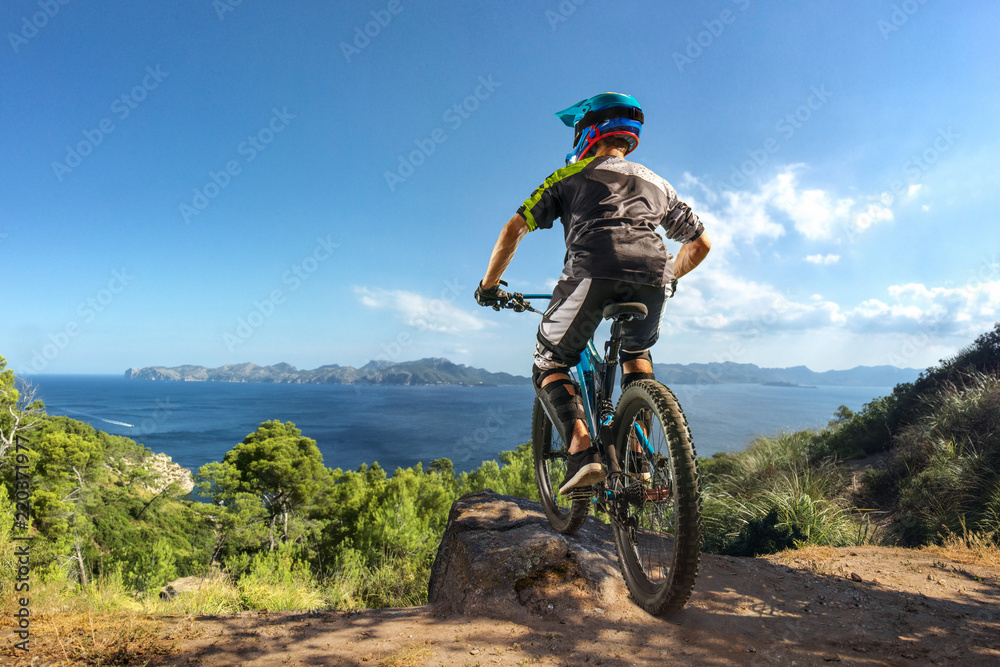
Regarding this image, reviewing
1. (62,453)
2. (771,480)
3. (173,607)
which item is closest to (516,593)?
(173,607)

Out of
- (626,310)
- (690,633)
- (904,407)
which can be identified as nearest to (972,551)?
(690,633)

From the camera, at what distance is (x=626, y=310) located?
247cm

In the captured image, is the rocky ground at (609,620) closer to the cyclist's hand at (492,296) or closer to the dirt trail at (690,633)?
the dirt trail at (690,633)

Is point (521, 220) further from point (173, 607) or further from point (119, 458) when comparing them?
point (119, 458)

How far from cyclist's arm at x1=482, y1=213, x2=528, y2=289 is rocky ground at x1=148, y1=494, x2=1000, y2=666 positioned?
2.32 metres

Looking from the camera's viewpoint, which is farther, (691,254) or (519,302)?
(519,302)

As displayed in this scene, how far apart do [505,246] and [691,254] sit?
1.32 meters

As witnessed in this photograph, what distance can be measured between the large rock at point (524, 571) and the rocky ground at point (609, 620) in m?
0.01

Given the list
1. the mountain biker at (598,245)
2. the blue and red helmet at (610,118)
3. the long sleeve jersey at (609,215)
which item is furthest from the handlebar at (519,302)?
the blue and red helmet at (610,118)

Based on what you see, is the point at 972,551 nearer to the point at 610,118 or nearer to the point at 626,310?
the point at 626,310

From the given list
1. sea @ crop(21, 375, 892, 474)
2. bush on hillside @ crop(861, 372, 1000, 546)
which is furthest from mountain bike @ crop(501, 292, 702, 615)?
sea @ crop(21, 375, 892, 474)

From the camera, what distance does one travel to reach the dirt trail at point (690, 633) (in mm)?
2412

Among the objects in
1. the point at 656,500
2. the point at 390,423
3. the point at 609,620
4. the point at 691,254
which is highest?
the point at 691,254

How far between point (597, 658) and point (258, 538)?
3311 centimetres
